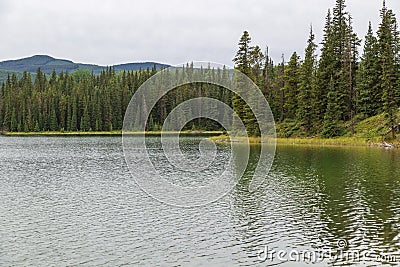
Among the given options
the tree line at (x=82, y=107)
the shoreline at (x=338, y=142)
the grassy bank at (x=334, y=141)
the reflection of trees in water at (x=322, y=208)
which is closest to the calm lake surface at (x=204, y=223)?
the reflection of trees in water at (x=322, y=208)

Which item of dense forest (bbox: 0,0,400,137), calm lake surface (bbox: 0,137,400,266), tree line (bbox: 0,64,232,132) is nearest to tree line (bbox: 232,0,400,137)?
dense forest (bbox: 0,0,400,137)

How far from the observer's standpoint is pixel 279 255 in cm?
1873

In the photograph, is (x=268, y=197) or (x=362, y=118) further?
(x=362, y=118)

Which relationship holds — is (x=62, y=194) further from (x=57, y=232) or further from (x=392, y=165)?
(x=392, y=165)

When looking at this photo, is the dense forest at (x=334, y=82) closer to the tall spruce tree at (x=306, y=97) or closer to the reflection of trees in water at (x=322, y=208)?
the tall spruce tree at (x=306, y=97)

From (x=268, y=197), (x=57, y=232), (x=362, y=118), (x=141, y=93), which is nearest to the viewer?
(x=57, y=232)

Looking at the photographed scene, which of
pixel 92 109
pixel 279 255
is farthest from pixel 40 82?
pixel 279 255

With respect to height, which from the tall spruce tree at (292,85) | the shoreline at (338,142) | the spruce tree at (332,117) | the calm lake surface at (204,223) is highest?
the tall spruce tree at (292,85)

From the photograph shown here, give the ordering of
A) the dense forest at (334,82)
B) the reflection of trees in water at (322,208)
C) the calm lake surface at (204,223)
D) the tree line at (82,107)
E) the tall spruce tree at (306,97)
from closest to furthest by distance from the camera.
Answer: the calm lake surface at (204,223) < the reflection of trees in water at (322,208) < the dense forest at (334,82) < the tall spruce tree at (306,97) < the tree line at (82,107)

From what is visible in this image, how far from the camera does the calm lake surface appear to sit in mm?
18641

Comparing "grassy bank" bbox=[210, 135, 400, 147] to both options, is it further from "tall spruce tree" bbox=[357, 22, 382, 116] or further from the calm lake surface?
the calm lake surface

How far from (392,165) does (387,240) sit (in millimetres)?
27345

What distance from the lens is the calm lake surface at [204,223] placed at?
1864 cm

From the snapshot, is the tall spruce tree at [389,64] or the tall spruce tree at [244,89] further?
the tall spruce tree at [244,89]
